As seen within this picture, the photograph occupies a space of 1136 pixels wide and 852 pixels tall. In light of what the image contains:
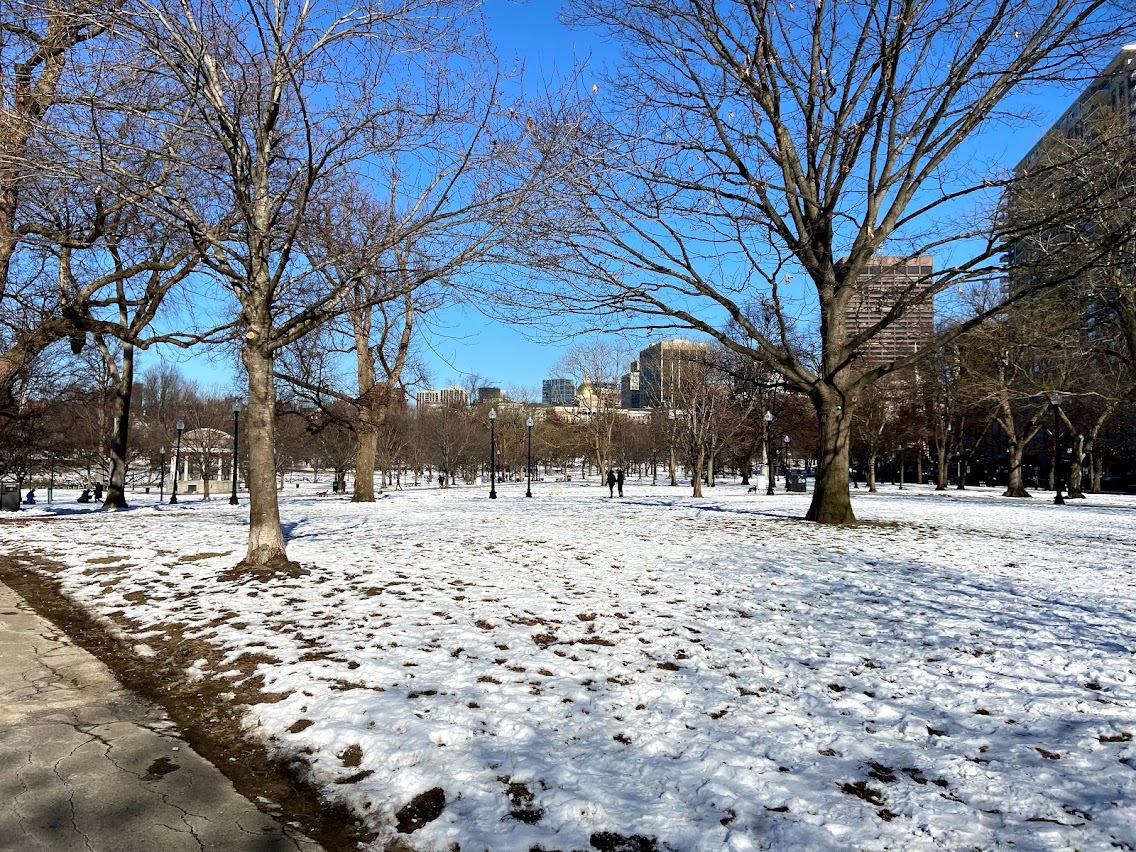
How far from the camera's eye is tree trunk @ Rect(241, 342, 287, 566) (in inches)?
326

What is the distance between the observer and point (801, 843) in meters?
2.74

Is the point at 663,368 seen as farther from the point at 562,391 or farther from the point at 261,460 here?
the point at 261,460

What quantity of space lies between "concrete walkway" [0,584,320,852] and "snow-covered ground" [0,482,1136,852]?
0.45m

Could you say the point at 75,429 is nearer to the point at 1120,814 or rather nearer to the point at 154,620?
the point at 154,620

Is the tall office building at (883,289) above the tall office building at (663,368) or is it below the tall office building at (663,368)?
below

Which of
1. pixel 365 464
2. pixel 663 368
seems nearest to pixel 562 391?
pixel 663 368

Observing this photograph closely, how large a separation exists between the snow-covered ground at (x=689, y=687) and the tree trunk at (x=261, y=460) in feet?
1.81

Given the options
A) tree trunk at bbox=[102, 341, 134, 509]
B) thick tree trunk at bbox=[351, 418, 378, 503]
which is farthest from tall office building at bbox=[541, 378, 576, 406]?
tree trunk at bbox=[102, 341, 134, 509]

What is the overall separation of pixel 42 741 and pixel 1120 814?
17.6 feet

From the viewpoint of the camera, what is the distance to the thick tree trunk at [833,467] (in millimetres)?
14328

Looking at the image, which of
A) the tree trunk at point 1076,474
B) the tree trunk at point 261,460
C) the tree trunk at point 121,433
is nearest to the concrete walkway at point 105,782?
the tree trunk at point 261,460

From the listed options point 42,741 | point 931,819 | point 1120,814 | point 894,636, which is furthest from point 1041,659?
point 42,741

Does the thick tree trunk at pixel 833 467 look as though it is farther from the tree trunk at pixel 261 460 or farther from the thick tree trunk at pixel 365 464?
the thick tree trunk at pixel 365 464

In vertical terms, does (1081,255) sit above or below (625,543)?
above
